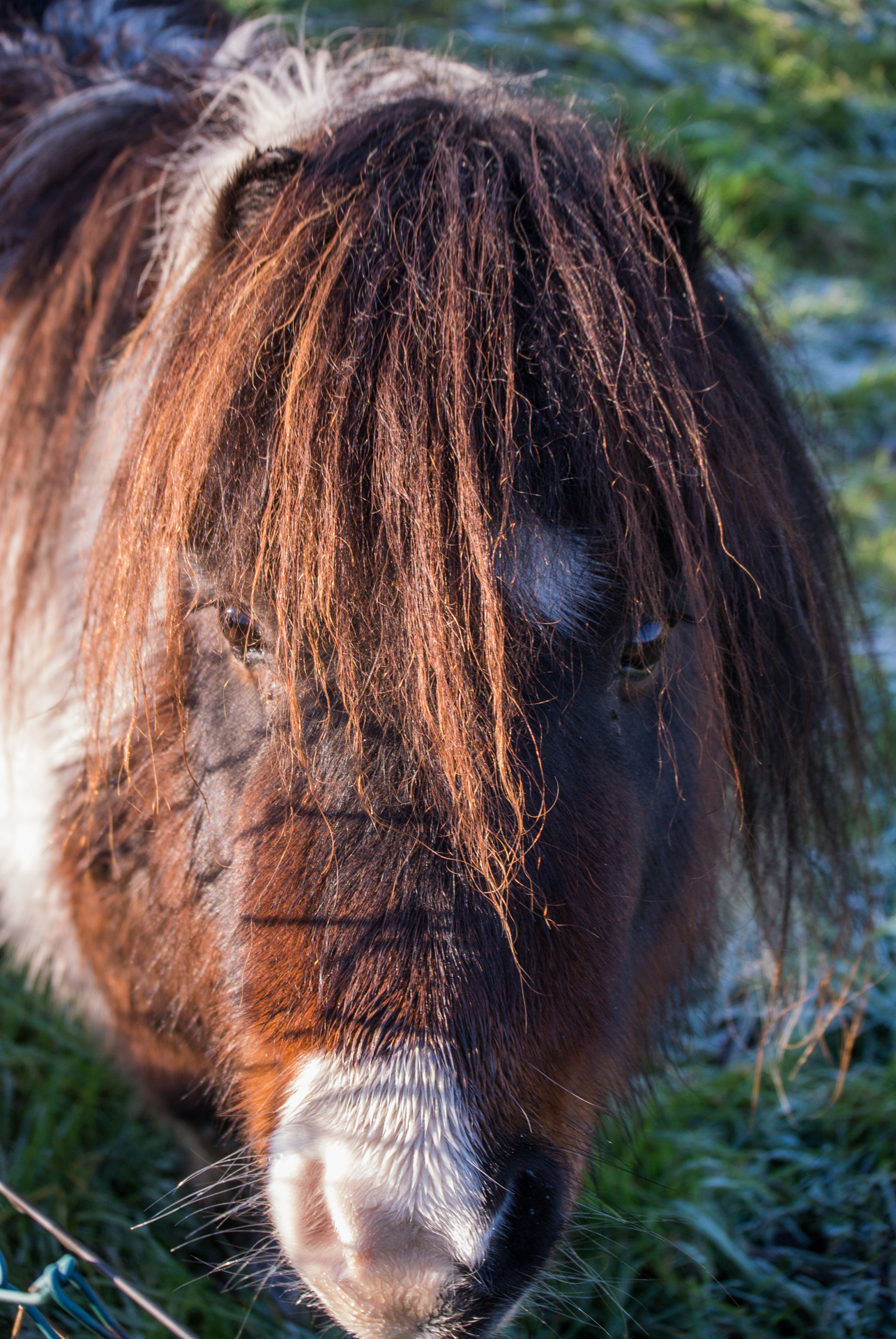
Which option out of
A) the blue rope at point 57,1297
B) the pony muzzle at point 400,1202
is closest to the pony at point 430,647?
the pony muzzle at point 400,1202

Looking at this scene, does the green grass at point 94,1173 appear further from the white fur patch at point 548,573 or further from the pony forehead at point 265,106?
the pony forehead at point 265,106

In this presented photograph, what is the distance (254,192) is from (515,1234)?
1.26m

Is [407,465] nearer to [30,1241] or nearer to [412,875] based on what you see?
[412,875]

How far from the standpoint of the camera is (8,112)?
195 centimetres

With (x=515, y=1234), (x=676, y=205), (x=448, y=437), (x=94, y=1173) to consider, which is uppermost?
(x=676, y=205)

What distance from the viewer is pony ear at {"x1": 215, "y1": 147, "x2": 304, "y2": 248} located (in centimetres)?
123

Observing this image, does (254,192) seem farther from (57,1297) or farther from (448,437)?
(57,1297)

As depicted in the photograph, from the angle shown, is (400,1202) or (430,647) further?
(430,647)

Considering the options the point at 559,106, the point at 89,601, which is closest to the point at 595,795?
the point at 89,601

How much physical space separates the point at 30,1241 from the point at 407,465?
5.35 ft

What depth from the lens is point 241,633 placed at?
1185 millimetres

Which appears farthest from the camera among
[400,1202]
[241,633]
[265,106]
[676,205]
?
[265,106]

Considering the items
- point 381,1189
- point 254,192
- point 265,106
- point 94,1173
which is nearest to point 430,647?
point 381,1189

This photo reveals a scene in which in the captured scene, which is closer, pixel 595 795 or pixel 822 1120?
pixel 595 795
